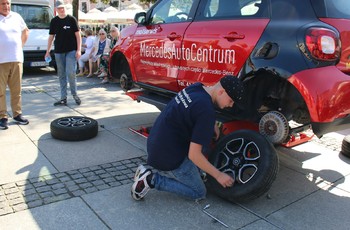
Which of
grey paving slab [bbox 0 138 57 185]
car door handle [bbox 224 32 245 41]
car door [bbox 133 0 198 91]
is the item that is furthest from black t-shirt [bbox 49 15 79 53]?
car door handle [bbox 224 32 245 41]

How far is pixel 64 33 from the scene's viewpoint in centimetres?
639

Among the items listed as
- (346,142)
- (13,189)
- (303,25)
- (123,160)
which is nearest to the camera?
(303,25)

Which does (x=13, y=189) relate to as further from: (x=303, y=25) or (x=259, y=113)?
(x=303, y=25)

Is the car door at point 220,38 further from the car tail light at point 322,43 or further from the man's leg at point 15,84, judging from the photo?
the man's leg at point 15,84

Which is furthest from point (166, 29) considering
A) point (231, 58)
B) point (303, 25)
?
point (303, 25)

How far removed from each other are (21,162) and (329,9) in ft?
11.3

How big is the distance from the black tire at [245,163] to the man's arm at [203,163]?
0.16 metres

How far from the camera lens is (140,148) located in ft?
15.2

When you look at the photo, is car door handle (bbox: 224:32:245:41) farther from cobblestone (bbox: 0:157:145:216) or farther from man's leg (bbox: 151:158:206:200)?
cobblestone (bbox: 0:157:145:216)

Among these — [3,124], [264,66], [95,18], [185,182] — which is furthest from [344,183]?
[95,18]

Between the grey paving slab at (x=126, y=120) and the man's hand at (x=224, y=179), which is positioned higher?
the man's hand at (x=224, y=179)

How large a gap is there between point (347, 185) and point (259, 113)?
1.16m

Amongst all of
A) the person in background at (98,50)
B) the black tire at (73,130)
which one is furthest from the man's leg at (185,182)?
the person in background at (98,50)

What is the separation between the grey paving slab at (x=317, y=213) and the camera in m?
3.00
